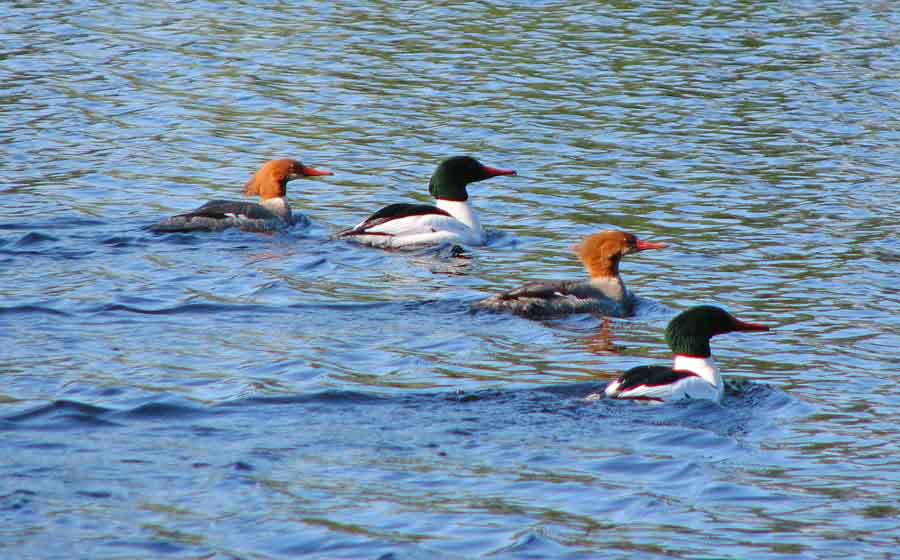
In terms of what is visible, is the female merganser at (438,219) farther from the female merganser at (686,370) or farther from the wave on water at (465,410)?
the wave on water at (465,410)

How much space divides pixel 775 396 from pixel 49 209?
8.34 m

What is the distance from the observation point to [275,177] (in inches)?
651

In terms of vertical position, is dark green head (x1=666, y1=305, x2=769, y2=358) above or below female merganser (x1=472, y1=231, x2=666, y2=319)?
above

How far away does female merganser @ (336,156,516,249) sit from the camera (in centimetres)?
1522

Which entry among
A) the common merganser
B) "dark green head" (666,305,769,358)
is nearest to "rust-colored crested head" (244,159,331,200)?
the common merganser

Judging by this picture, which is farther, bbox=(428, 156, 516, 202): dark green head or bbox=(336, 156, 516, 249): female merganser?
bbox=(428, 156, 516, 202): dark green head

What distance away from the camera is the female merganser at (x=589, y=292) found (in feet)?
42.2

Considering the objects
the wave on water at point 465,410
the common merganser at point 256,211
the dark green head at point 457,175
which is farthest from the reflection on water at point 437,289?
the dark green head at point 457,175

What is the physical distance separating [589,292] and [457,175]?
355cm

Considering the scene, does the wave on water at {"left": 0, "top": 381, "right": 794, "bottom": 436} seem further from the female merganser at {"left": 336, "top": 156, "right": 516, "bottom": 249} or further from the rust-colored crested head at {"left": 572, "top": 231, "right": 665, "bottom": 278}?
the female merganser at {"left": 336, "top": 156, "right": 516, "bottom": 249}

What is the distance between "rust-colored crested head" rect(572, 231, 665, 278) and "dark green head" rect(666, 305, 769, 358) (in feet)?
8.05

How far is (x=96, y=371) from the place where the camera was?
34.9 feet

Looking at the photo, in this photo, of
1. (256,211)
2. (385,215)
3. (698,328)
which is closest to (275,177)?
(256,211)

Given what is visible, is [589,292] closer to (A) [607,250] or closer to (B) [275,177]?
(A) [607,250]
